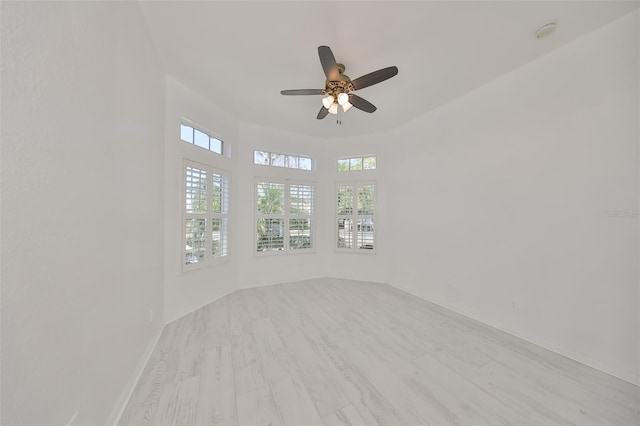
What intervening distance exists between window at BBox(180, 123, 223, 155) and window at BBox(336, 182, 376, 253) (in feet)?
8.33

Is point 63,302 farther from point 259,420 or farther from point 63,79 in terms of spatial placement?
point 259,420

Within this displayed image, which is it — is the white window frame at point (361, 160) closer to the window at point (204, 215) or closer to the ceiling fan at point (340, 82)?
the ceiling fan at point (340, 82)

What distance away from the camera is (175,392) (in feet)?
5.65

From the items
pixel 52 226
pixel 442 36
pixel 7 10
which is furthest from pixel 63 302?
pixel 442 36

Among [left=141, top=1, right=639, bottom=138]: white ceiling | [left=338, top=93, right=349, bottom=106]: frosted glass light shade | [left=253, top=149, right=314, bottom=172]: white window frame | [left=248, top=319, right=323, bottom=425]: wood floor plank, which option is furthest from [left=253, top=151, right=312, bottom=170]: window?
[left=248, top=319, right=323, bottom=425]: wood floor plank

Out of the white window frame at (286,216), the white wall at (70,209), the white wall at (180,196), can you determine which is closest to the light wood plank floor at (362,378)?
the white wall at (180,196)

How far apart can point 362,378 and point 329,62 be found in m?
2.76

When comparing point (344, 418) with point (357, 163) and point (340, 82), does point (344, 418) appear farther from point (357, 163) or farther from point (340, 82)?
point (357, 163)

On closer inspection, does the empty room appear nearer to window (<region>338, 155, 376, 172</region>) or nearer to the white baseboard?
the white baseboard

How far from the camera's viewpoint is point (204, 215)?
3418mm

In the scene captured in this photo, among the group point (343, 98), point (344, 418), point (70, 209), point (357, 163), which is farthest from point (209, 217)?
point (357, 163)

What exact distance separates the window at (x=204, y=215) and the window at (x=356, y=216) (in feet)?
7.75

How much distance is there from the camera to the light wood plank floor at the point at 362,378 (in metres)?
1.55

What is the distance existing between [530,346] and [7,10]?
418 centimetres
